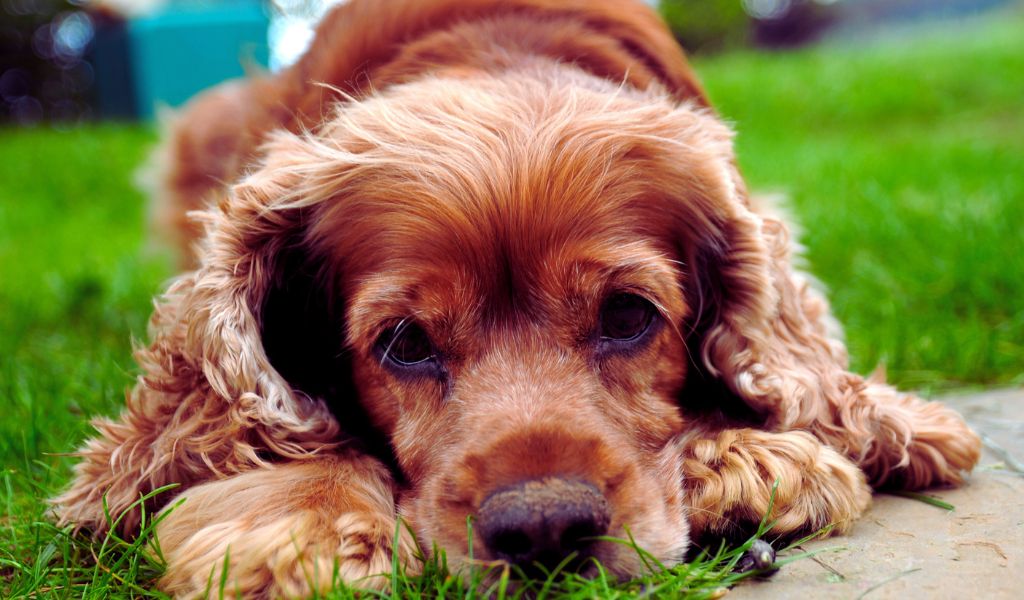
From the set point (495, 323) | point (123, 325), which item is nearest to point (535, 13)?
point (495, 323)

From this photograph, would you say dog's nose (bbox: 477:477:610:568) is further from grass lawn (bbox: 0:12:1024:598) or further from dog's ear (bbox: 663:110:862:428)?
dog's ear (bbox: 663:110:862:428)

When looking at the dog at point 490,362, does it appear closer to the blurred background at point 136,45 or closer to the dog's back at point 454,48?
the dog's back at point 454,48

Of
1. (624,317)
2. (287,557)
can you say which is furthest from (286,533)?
(624,317)

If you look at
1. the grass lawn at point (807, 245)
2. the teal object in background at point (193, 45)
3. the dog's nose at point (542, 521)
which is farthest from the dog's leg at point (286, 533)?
the teal object in background at point (193, 45)

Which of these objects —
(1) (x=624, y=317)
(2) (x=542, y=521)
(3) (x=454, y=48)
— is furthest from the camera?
(3) (x=454, y=48)

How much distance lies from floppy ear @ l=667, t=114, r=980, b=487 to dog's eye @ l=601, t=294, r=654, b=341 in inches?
11.6

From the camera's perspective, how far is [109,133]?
35.9 feet

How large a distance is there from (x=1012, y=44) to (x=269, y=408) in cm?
1229

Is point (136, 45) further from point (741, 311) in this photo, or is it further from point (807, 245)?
point (741, 311)

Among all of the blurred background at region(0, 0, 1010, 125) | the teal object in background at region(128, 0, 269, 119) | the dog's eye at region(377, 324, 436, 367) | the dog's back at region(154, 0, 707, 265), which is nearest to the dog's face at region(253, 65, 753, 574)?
the dog's eye at region(377, 324, 436, 367)

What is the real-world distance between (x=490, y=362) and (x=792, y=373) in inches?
33.1

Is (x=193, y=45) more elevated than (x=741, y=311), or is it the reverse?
(x=741, y=311)

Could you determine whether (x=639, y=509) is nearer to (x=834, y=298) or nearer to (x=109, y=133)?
(x=834, y=298)

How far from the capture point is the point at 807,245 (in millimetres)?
5355
